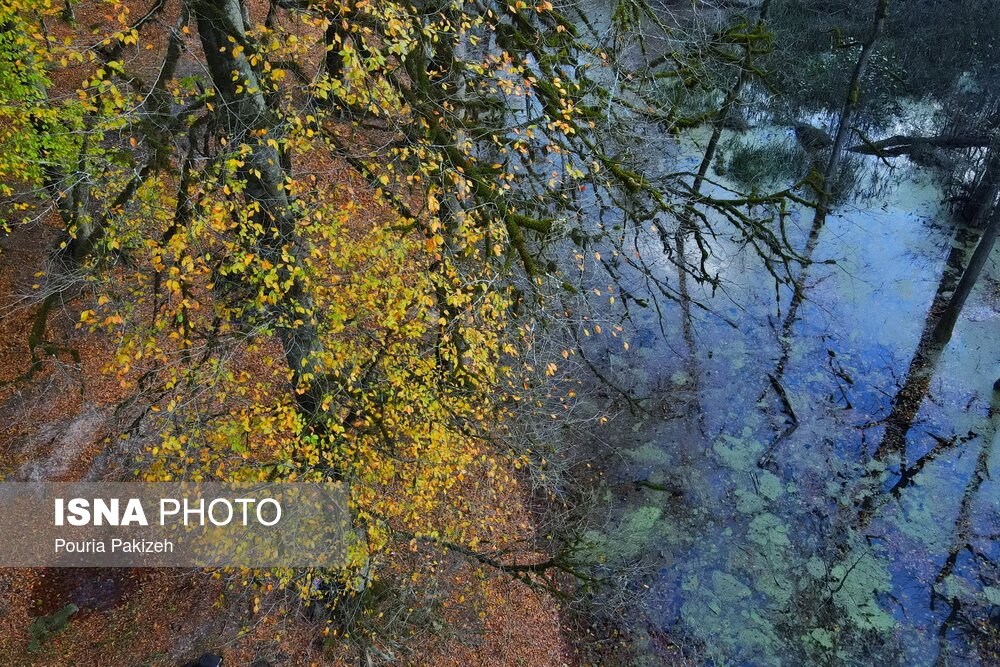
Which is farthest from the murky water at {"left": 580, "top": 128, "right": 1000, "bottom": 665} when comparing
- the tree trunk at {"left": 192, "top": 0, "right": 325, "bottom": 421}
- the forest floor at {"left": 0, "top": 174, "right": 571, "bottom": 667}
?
the tree trunk at {"left": 192, "top": 0, "right": 325, "bottom": 421}

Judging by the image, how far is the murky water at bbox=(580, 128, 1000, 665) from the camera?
36.8 ft

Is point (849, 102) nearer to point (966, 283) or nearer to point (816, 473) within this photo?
point (966, 283)

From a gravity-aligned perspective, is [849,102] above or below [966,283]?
above

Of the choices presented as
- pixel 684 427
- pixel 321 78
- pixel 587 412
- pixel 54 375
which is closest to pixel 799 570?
pixel 684 427

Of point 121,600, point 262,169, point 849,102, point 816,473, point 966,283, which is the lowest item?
point 121,600

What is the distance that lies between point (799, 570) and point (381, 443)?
8.62m

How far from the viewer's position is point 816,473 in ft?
44.8

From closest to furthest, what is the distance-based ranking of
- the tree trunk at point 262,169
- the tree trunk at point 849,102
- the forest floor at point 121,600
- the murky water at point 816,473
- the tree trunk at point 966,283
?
the tree trunk at point 262,169 → the forest floor at point 121,600 → the murky water at point 816,473 → the tree trunk at point 966,283 → the tree trunk at point 849,102

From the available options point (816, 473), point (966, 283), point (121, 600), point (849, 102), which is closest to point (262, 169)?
point (121, 600)

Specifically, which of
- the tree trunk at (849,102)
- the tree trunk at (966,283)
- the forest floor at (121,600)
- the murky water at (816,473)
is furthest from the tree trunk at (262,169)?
the tree trunk at (966,283)

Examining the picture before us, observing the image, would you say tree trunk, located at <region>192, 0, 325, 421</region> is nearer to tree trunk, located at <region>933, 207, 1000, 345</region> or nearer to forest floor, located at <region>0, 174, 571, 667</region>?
forest floor, located at <region>0, 174, 571, 667</region>

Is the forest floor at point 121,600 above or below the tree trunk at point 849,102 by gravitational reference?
below

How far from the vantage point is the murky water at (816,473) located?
11.2m

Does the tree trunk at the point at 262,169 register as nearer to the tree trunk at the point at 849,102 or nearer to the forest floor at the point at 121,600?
the forest floor at the point at 121,600
